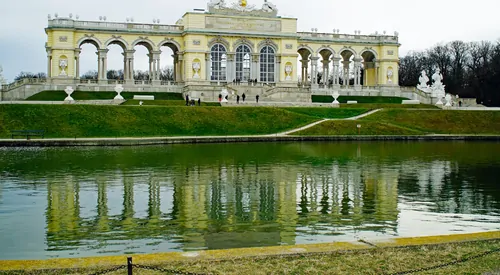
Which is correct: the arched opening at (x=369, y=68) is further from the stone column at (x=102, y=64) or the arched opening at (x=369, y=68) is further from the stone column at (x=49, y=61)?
the stone column at (x=49, y=61)

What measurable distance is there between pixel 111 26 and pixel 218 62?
1366 cm

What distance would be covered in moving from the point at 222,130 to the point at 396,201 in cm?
3143

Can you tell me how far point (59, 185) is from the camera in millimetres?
18609

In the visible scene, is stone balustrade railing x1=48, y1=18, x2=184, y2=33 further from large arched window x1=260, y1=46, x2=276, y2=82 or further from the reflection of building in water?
the reflection of building in water

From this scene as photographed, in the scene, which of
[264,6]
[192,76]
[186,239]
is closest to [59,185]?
[186,239]

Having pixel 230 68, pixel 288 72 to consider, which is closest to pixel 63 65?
pixel 230 68

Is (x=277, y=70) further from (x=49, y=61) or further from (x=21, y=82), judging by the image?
(x=21, y=82)

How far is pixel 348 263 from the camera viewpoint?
8.92 m

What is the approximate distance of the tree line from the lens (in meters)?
91.0

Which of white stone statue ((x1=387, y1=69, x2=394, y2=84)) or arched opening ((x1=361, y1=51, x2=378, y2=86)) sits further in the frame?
arched opening ((x1=361, y1=51, x2=378, y2=86))

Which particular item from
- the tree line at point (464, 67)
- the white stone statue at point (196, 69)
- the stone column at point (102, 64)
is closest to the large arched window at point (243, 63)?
the white stone statue at point (196, 69)

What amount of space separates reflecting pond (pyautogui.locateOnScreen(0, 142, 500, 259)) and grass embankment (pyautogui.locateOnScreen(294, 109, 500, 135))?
18.9 metres

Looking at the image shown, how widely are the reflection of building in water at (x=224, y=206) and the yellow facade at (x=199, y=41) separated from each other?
50.1 metres

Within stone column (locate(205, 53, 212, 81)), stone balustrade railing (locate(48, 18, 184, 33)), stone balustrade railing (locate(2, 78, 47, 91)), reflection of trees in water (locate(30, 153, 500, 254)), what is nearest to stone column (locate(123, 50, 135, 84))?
stone balustrade railing (locate(48, 18, 184, 33))
